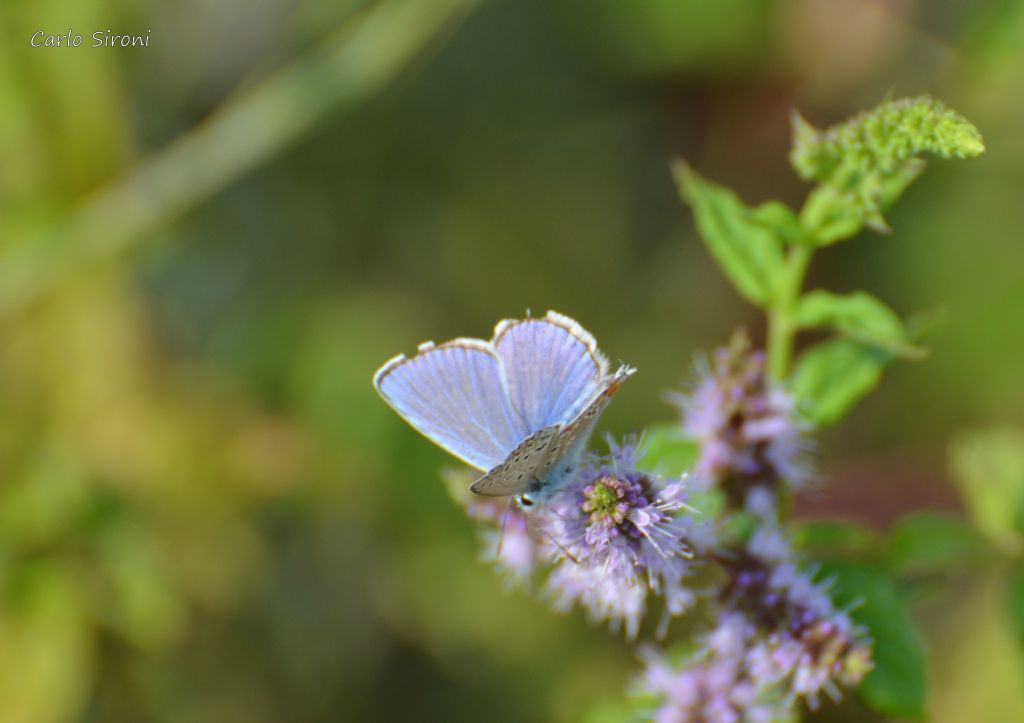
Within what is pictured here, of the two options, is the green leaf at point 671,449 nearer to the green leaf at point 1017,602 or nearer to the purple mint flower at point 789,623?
the purple mint flower at point 789,623

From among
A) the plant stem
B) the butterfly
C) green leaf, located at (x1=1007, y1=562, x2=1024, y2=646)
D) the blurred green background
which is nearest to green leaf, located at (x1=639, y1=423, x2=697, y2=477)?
the plant stem

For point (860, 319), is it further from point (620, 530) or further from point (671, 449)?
point (620, 530)

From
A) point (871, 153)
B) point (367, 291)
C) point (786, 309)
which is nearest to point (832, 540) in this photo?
point (786, 309)

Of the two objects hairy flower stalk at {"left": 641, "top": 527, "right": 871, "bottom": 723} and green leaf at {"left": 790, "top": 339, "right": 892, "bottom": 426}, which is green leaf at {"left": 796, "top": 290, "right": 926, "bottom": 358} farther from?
hairy flower stalk at {"left": 641, "top": 527, "right": 871, "bottom": 723}

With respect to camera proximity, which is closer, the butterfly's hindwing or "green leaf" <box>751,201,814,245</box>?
the butterfly's hindwing

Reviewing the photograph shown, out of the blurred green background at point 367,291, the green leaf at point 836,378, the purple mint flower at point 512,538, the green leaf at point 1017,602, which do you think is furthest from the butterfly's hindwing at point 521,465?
the blurred green background at point 367,291

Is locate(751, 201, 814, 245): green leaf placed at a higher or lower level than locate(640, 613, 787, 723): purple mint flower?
higher

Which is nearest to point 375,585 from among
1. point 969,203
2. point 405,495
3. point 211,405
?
point 405,495
